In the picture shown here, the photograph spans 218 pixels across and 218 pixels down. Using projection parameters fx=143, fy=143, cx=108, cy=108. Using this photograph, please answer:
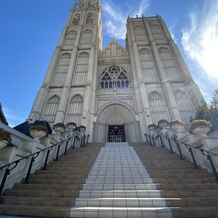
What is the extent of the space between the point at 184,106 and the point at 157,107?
108 inches

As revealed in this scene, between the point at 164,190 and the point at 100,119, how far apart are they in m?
12.9

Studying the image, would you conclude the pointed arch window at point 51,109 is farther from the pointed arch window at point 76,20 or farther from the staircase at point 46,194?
the pointed arch window at point 76,20

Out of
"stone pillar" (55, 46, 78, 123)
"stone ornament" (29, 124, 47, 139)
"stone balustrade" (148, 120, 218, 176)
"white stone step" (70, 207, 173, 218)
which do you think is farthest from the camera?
"stone pillar" (55, 46, 78, 123)

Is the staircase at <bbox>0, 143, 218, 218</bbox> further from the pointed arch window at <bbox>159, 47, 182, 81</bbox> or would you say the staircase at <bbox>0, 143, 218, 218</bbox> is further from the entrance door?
the pointed arch window at <bbox>159, 47, 182, 81</bbox>

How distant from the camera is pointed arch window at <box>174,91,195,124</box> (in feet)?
47.5

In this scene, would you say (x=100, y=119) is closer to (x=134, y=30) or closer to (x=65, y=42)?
(x=65, y=42)

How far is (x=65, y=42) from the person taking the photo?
2222 cm

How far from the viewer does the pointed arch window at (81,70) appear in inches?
702

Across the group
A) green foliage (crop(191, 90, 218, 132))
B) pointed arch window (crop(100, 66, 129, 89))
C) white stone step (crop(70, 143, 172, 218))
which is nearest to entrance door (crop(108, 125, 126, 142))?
pointed arch window (crop(100, 66, 129, 89))

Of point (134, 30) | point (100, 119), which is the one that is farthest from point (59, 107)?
point (134, 30)

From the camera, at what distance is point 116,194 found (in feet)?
10.9

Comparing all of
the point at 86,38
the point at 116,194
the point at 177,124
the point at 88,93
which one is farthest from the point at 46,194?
the point at 86,38

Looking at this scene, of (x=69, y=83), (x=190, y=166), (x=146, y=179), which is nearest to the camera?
(x=146, y=179)

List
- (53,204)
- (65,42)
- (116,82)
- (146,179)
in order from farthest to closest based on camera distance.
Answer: (65,42)
(116,82)
(146,179)
(53,204)
